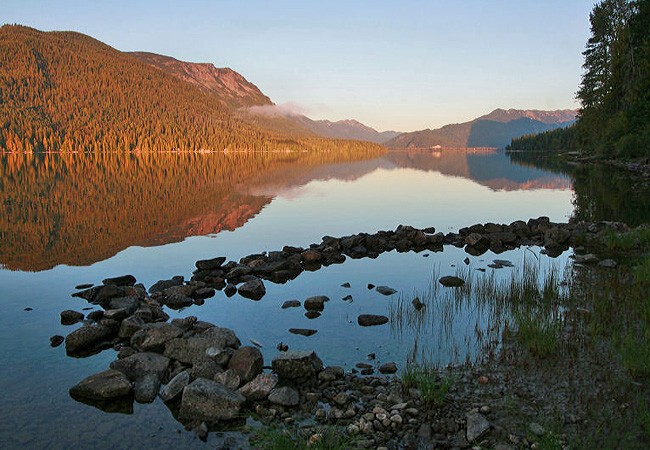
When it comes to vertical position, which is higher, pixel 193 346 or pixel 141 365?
pixel 193 346

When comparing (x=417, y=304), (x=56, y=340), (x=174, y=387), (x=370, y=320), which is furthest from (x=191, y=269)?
(x=174, y=387)

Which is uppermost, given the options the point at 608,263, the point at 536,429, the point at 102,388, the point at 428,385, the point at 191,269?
the point at 608,263

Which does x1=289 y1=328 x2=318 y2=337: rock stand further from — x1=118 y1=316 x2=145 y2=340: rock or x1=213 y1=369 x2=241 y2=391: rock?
x1=118 y1=316 x2=145 y2=340: rock

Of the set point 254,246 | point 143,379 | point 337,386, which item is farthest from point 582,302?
point 254,246

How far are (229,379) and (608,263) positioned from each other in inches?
640

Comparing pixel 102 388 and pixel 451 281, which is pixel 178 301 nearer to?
pixel 102 388

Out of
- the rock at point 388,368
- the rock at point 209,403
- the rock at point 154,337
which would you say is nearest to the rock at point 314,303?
the rock at point 154,337

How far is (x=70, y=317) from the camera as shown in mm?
14367

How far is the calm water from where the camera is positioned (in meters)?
9.32

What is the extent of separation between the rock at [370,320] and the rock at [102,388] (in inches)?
259

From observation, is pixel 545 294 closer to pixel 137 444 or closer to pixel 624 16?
pixel 137 444

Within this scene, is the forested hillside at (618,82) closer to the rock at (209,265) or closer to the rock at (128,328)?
the rock at (209,265)

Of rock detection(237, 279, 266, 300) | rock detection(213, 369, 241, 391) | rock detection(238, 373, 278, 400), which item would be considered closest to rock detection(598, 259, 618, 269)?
rock detection(237, 279, 266, 300)

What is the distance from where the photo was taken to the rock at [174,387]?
31.7 feet
